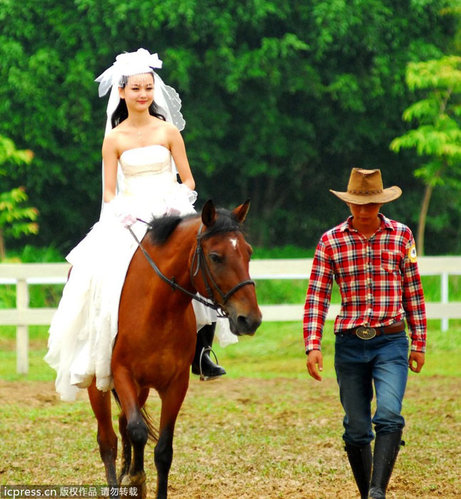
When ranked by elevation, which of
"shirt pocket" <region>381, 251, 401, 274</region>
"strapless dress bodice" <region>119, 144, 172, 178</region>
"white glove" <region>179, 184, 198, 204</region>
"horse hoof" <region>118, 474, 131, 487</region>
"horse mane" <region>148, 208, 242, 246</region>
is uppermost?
"strapless dress bodice" <region>119, 144, 172, 178</region>

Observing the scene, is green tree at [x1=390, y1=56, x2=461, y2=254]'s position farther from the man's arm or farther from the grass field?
the man's arm

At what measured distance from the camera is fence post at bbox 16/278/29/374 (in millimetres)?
13227

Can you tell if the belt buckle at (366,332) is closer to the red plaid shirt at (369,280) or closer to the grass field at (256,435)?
the red plaid shirt at (369,280)

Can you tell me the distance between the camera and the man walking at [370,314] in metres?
5.57

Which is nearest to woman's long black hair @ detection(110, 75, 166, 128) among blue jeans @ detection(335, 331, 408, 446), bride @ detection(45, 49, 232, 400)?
bride @ detection(45, 49, 232, 400)

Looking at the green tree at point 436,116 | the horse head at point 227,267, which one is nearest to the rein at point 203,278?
the horse head at point 227,267

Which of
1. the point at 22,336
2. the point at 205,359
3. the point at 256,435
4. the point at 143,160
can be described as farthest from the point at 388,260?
the point at 22,336

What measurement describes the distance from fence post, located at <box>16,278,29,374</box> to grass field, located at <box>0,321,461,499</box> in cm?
20

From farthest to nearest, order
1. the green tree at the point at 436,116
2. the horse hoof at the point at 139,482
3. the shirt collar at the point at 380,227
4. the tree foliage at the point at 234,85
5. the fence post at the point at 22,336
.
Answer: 1. the tree foliage at the point at 234,85
2. the green tree at the point at 436,116
3. the fence post at the point at 22,336
4. the horse hoof at the point at 139,482
5. the shirt collar at the point at 380,227

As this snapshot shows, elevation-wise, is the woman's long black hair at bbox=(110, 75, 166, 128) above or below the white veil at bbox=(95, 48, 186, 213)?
below

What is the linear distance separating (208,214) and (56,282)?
26.7ft

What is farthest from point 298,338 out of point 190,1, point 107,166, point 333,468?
point 190,1

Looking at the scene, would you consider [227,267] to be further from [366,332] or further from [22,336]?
[22,336]

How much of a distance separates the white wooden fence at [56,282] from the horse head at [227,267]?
23.8ft
